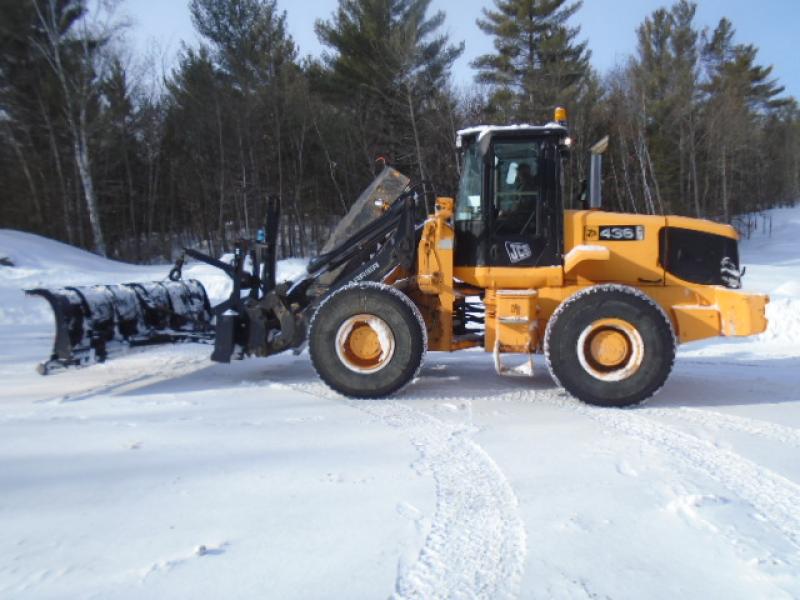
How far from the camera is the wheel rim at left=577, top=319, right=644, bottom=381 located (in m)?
4.97

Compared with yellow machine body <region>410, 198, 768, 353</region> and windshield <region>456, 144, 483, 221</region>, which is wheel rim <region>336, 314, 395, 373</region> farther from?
windshield <region>456, 144, 483, 221</region>

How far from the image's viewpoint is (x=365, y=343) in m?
5.30

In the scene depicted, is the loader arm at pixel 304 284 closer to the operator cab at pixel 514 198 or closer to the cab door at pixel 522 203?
the operator cab at pixel 514 198

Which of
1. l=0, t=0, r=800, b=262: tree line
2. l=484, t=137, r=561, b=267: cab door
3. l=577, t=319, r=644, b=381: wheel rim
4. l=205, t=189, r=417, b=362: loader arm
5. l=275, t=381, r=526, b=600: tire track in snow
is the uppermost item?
l=0, t=0, r=800, b=262: tree line

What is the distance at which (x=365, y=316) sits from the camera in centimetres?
524

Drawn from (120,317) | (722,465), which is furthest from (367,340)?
(722,465)

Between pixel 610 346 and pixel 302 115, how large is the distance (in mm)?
21984

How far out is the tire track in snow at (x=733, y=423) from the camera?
4.19 metres

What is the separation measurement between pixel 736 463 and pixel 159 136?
29.2 m

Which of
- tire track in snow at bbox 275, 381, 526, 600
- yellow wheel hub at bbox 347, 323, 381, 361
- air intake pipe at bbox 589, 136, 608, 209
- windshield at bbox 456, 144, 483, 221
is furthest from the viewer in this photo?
windshield at bbox 456, 144, 483, 221

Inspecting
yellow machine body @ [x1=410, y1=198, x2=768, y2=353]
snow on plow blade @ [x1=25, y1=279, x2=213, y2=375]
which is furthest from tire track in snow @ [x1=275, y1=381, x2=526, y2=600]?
snow on plow blade @ [x1=25, y1=279, x2=213, y2=375]

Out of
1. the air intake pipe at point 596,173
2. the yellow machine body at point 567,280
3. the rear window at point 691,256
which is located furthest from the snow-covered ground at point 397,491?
the air intake pipe at point 596,173

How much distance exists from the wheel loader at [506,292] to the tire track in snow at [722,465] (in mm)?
354

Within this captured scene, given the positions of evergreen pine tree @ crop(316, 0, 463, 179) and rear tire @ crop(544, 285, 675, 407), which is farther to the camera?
evergreen pine tree @ crop(316, 0, 463, 179)
